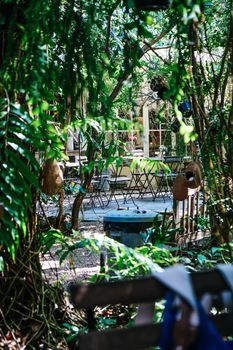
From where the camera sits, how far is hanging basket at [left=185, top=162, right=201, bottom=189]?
4.30 m

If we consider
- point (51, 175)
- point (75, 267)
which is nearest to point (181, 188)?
point (75, 267)

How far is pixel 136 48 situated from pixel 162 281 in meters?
1.42

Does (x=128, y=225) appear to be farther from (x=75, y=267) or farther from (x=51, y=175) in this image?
(x=51, y=175)

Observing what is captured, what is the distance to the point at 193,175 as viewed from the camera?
441 centimetres

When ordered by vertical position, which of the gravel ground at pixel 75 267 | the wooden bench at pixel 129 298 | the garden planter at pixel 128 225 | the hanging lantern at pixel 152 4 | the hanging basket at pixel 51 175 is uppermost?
the hanging lantern at pixel 152 4

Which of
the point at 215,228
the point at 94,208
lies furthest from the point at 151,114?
the point at 215,228

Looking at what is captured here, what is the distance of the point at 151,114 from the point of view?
44.7ft

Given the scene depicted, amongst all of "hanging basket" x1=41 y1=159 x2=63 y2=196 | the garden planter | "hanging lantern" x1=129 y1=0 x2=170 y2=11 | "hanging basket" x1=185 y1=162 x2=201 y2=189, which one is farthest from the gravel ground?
"hanging lantern" x1=129 y1=0 x2=170 y2=11

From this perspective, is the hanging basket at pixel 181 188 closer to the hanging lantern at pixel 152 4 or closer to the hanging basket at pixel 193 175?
the hanging basket at pixel 193 175

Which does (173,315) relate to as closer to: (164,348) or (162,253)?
(164,348)

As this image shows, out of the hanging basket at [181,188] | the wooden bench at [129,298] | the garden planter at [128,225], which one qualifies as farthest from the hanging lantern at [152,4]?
the garden planter at [128,225]

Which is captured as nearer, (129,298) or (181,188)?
(129,298)

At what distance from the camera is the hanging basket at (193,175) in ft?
14.1

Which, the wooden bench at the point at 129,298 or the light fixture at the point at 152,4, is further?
Result: the light fixture at the point at 152,4
